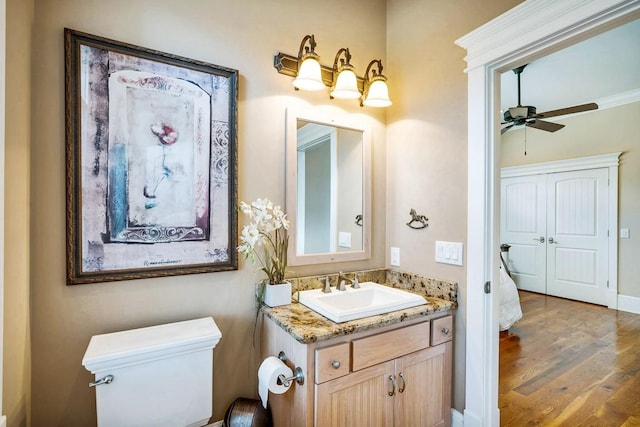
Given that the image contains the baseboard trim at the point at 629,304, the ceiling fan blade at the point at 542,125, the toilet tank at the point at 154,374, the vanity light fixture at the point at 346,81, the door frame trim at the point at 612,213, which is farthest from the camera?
the door frame trim at the point at 612,213

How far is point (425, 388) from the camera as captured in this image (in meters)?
1.60

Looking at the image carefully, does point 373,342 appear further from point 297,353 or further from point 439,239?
point 439,239

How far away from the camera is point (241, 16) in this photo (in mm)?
1660

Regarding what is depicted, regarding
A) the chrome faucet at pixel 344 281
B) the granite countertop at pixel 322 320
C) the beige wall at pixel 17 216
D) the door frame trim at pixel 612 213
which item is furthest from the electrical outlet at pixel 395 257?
the door frame trim at pixel 612 213

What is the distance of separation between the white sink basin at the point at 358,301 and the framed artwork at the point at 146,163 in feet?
1.60

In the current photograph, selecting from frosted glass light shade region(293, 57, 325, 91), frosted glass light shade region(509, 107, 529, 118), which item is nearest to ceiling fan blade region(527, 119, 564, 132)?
frosted glass light shade region(509, 107, 529, 118)

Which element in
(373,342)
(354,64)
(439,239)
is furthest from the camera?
(354,64)

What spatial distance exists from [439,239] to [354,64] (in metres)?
1.24

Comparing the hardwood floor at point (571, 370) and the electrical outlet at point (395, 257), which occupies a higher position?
the electrical outlet at point (395, 257)

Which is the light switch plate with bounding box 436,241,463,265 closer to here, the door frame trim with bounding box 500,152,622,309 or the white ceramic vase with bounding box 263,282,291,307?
the white ceramic vase with bounding box 263,282,291,307

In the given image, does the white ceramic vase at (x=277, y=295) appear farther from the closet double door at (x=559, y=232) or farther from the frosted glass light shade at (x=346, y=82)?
the closet double door at (x=559, y=232)

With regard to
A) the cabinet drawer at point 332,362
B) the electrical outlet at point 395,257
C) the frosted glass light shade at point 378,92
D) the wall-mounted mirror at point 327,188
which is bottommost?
the cabinet drawer at point 332,362

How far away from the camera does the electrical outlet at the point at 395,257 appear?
209 centimetres

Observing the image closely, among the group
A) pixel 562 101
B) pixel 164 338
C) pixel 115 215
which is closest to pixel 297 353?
pixel 164 338
